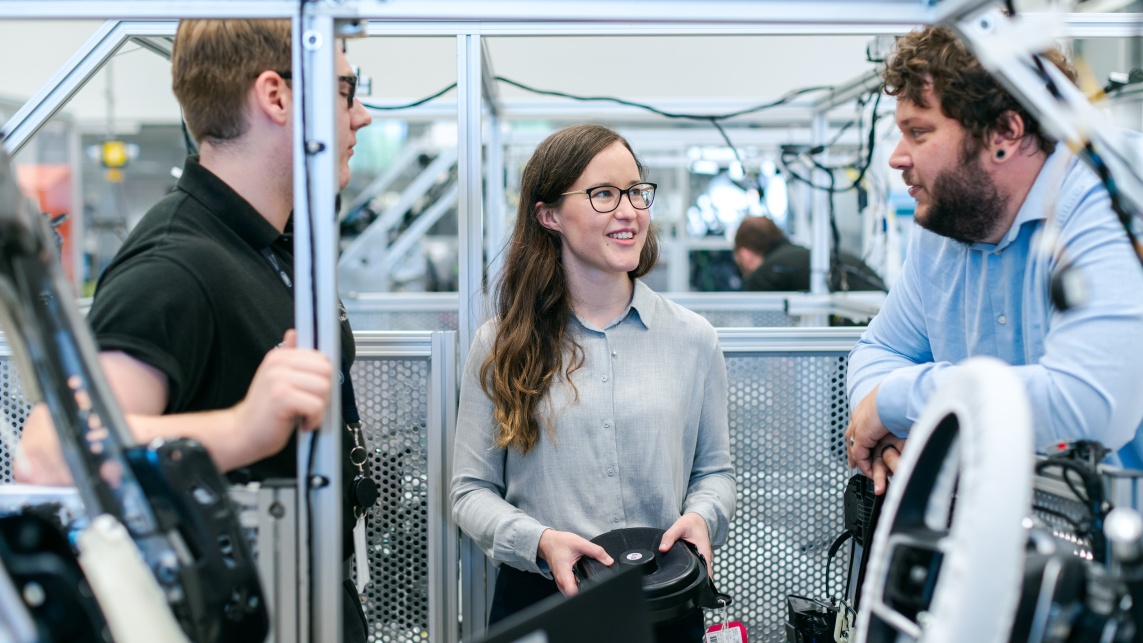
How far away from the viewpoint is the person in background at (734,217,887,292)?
151 inches

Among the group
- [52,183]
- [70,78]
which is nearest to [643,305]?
[70,78]

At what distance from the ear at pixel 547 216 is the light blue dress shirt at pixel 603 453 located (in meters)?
0.21

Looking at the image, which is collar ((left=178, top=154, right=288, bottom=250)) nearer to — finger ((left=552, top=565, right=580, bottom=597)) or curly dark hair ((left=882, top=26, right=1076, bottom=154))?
finger ((left=552, top=565, right=580, bottom=597))

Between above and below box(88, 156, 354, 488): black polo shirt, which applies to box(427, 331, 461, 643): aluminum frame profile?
below

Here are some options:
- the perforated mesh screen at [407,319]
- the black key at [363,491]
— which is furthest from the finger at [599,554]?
the perforated mesh screen at [407,319]

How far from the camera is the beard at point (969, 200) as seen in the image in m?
1.13

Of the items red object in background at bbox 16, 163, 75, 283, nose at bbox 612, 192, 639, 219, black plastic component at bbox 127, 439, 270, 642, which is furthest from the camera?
red object in background at bbox 16, 163, 75, 283

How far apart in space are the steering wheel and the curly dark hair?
57 centimetres

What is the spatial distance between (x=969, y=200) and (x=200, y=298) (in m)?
1.00

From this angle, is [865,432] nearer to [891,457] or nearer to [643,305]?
[891,457]

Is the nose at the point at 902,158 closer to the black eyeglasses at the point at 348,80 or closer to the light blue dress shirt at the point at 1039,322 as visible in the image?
the light blue dress shirt at the point at 1039,322

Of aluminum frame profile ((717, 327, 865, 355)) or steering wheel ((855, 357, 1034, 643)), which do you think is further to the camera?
aluminum frame profile ((717, 327, 865, 355))

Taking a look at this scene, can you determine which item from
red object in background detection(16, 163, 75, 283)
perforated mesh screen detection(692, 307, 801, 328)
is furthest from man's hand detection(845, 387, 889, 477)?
red object in background detection(16, 163, 75, 283)

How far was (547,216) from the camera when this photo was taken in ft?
4.96
